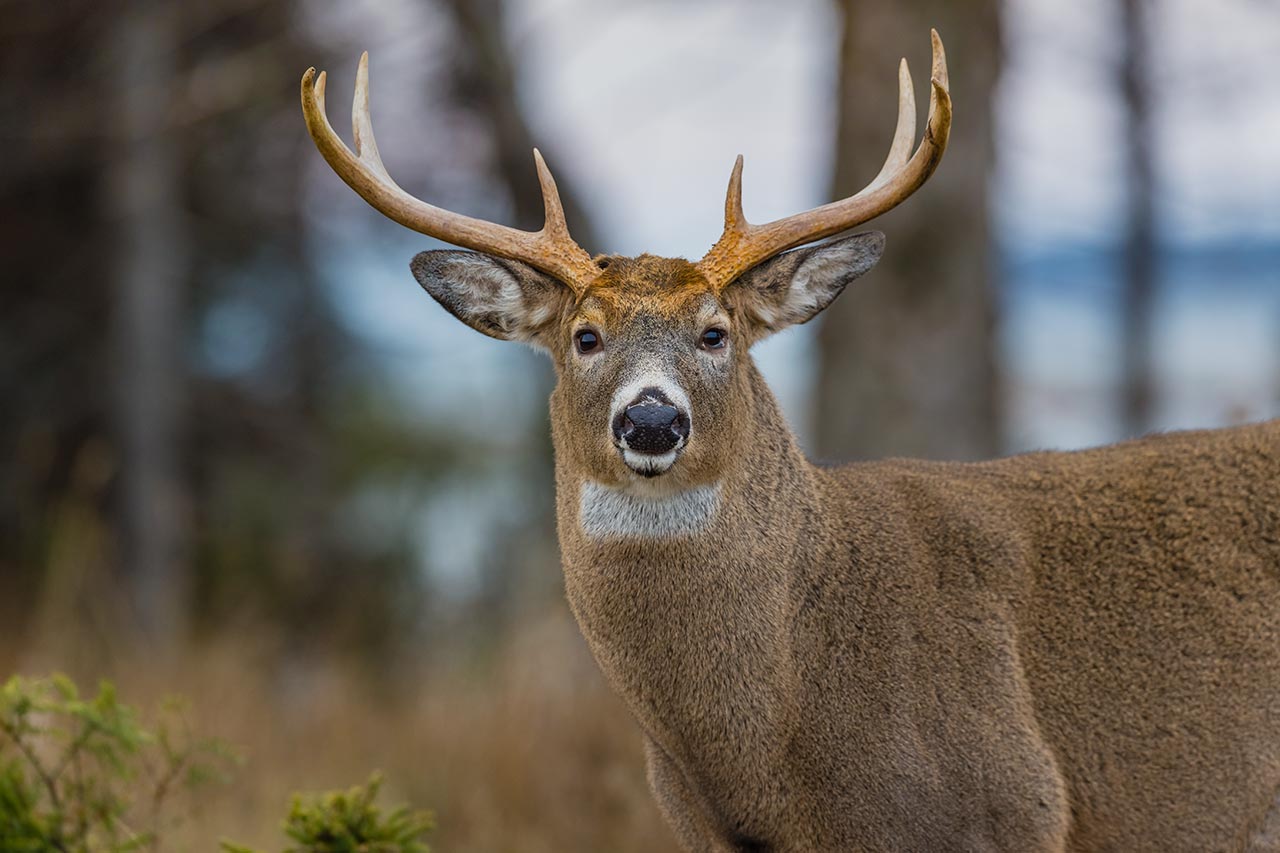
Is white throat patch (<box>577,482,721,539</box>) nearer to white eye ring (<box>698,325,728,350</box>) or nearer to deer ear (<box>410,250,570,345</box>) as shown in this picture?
white eye ring (<box>698,325,728,350</box>)

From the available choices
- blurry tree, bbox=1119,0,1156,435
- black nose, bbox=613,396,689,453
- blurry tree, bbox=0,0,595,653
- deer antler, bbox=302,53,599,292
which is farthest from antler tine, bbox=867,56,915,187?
blurry tree, bbox=1119,0,1156,435

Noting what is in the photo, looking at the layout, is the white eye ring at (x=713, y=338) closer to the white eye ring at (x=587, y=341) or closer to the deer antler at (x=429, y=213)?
the white eye ring at (x=587, y=341)

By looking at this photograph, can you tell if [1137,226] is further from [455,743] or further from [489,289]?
[489,289]

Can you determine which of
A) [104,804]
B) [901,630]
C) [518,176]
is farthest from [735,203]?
[518,176]

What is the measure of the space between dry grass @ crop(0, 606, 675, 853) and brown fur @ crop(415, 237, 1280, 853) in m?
3.05

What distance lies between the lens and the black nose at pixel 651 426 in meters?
4.34

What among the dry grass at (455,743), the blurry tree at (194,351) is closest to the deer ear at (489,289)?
the dry grass at (455,743)

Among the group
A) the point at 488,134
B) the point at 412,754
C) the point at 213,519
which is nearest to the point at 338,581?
the point at 213,519

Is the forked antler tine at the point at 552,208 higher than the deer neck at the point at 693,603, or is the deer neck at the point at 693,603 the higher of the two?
the forked antler tine at the point at 552,208

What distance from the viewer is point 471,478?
Answer: 1639 centimetres

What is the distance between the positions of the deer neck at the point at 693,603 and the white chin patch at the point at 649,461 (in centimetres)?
25

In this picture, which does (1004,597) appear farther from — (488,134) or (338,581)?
(338,581)

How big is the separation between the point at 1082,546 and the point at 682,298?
1611 mm

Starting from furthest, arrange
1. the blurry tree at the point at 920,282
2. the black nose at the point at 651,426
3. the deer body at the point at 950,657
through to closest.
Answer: the blurry tree at the point at 920,282 → the deer body at the point at 950,657 → the black nose at the point at 651,426
